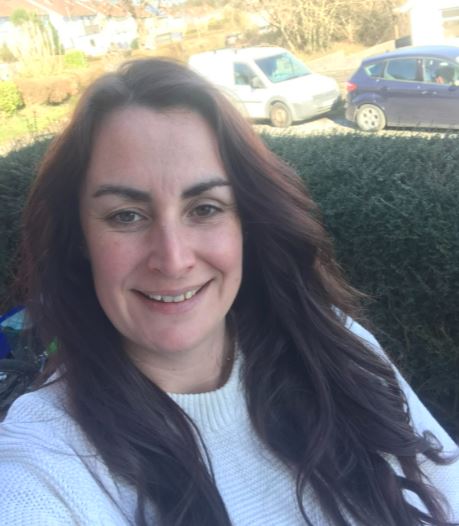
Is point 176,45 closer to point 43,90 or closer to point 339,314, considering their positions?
point 43,90

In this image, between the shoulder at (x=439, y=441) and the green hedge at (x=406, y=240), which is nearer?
the shoulder at (x=439, y=441)

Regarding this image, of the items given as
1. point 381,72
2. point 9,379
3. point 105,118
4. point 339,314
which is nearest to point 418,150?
point 339,314

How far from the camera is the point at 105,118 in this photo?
56.4 inches

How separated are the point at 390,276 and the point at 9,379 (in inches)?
73.8

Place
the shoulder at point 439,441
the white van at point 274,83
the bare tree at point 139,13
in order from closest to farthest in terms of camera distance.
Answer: the shoulder at point 439,441 → the white van at point 274,83 → the bare tree at point 139,13

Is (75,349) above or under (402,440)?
above

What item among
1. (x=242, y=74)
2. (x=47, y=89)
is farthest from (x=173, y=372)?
(x=47, y=89)

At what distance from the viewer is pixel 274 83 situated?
1470cm

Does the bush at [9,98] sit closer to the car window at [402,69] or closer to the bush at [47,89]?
the bush at [47,89]

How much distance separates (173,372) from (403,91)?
11.9m

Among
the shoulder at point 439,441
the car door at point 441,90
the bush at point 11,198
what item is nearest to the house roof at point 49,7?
the car door at point 441,90

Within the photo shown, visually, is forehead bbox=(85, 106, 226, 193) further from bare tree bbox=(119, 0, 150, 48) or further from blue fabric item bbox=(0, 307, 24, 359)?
bare tree bbox=(119, 0, 150, 48)

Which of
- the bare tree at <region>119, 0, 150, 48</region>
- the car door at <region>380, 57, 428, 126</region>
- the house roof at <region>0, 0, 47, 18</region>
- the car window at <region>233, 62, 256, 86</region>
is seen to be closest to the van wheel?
the car window at <region>233, 62, 256, 86</region>

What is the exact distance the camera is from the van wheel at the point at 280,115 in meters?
14.6
